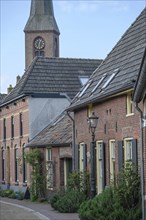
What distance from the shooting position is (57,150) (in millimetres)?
31484

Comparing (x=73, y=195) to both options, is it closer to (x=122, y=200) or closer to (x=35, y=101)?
(x=122, y=200)

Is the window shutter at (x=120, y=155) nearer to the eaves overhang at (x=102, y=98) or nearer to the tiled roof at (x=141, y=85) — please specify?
the eaves overhang at (x=102, y=98)

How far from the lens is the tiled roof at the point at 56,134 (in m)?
30.7

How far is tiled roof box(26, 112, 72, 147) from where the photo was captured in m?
30.7

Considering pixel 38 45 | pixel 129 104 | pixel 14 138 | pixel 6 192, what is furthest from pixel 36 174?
pixel 38 45

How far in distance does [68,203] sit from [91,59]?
2037cm

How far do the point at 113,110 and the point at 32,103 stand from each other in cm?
1596

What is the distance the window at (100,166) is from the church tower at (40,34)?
54892 mm

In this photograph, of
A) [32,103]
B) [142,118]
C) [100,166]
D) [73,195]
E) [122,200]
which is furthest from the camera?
[32,103]

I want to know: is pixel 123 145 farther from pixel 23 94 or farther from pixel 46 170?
pixel 23 94

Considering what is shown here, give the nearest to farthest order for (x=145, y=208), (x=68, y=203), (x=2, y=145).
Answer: (x=145, y=208)
(x=68, y=203)
(x=2, y=145)

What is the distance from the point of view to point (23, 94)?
124ft

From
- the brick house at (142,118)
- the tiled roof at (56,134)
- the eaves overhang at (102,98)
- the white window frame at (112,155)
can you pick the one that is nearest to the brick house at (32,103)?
the tiled roof at (56,134)

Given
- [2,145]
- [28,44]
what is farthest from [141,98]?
[28,44]
